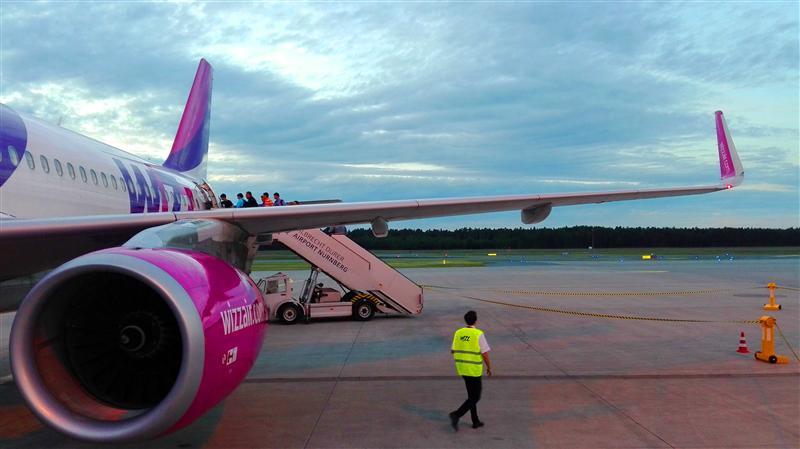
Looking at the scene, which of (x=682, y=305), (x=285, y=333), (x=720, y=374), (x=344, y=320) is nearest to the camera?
(x=720, y=374)

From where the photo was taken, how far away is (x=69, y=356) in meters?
5.32

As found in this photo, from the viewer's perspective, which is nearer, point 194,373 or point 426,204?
point 194,373

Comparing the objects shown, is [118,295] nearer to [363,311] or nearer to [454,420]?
[454,420]

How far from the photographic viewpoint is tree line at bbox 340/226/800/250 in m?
111

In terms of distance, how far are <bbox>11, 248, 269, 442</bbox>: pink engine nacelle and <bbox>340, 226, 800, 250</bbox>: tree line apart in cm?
10139

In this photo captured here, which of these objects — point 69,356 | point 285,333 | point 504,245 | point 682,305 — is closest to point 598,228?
point 504,245

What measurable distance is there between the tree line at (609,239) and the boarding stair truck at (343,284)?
290 ft

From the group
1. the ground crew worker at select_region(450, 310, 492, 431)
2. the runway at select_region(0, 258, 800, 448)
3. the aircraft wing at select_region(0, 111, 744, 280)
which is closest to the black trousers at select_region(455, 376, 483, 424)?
the ground crew worker at select_region(450, 310, 492, 431)

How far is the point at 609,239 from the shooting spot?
113 meters

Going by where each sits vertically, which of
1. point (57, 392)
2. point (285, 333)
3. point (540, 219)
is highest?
point (540, 219)

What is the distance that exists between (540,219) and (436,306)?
507 inches

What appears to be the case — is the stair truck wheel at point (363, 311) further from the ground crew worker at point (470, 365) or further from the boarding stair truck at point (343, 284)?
the ground crew worker at point (470, 365)

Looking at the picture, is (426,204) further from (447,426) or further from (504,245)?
(504,245)

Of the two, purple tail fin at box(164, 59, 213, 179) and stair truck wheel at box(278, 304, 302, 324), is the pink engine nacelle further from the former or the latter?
stair truck wheel at box(278, 304, 302, 324)
